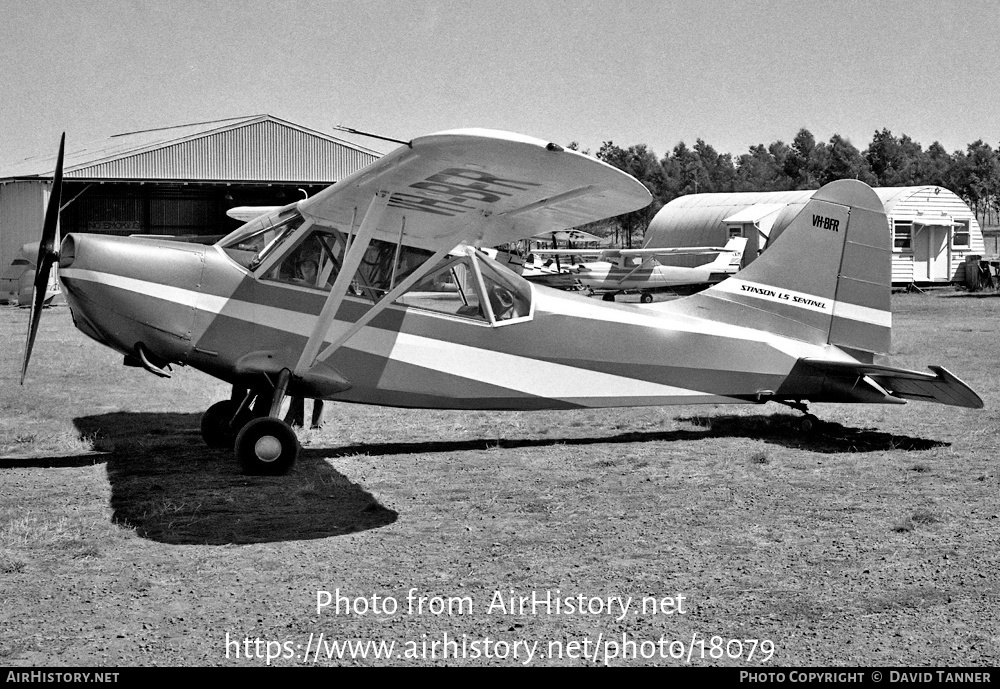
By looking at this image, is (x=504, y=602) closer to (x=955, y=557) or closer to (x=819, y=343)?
(x=955, y=557)

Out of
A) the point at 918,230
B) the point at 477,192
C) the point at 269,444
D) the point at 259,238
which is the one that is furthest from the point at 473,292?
the point at 918,230

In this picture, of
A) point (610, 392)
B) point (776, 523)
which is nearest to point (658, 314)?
point (610, 392)

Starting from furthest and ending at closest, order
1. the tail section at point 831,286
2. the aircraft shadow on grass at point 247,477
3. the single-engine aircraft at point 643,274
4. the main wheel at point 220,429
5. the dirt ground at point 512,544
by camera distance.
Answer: the single-engine aircraft at point 643,274, the tail section at point 831,286, the main wheel at point 220,429, the aircraft shadow on grass at point 247,477, the dirt ground at point 512,544

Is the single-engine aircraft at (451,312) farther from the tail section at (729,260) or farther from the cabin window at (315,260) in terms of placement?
the tail section at (729,260)

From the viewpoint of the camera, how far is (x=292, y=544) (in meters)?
5.68

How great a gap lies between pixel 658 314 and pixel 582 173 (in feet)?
11.6

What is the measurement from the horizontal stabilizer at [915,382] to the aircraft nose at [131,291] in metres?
5.28

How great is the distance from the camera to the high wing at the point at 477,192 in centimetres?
572

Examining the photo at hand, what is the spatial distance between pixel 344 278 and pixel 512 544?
263 cm

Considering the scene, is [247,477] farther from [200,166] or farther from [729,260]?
[729,260]

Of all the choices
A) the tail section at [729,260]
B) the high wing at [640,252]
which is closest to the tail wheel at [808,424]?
the high wing at [640,252]

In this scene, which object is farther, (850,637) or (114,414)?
(114,414)

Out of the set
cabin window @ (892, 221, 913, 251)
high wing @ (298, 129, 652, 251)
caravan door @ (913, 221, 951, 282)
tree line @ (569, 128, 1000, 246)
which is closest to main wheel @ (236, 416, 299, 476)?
high wing @ (298, 129, 652, 251)

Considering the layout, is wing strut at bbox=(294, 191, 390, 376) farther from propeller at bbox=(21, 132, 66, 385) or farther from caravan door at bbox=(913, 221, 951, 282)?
caravan door at bbox=(913, 221, 951, 282)
